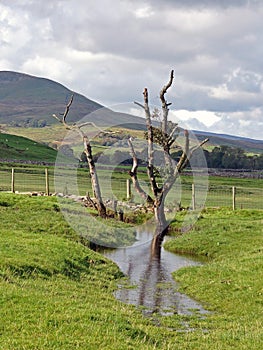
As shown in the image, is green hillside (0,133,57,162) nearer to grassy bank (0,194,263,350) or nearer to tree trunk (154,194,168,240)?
tree trunk (154,194,168,240)

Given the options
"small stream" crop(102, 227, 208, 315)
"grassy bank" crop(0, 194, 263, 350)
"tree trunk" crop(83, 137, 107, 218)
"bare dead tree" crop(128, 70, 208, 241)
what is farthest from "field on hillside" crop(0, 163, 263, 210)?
"grassy bank" crop(0, 194, 263, 350)

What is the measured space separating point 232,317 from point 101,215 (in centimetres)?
2299

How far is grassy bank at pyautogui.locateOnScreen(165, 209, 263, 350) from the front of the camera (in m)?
14.8

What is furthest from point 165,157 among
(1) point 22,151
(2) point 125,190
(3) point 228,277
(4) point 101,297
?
(1) point 22,151

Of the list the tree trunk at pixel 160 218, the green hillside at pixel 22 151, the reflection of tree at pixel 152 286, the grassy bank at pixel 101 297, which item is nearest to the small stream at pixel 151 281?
the reflection of tree at pixel 152 286

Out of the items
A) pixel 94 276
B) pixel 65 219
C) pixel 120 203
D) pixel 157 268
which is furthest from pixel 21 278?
pixel 120 203

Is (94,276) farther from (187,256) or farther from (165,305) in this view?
(187,256)

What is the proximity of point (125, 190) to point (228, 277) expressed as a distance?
132 ft

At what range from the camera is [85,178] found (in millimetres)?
81812

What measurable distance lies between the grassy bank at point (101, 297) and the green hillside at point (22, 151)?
9623cm

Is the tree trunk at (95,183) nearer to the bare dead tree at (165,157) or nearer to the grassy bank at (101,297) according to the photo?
the bare dead tree at (165,157)

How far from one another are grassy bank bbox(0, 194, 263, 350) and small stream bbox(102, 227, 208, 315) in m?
0.60

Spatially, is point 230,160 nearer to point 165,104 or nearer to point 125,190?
point 125,190

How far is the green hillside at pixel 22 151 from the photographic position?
13196 centimetres
